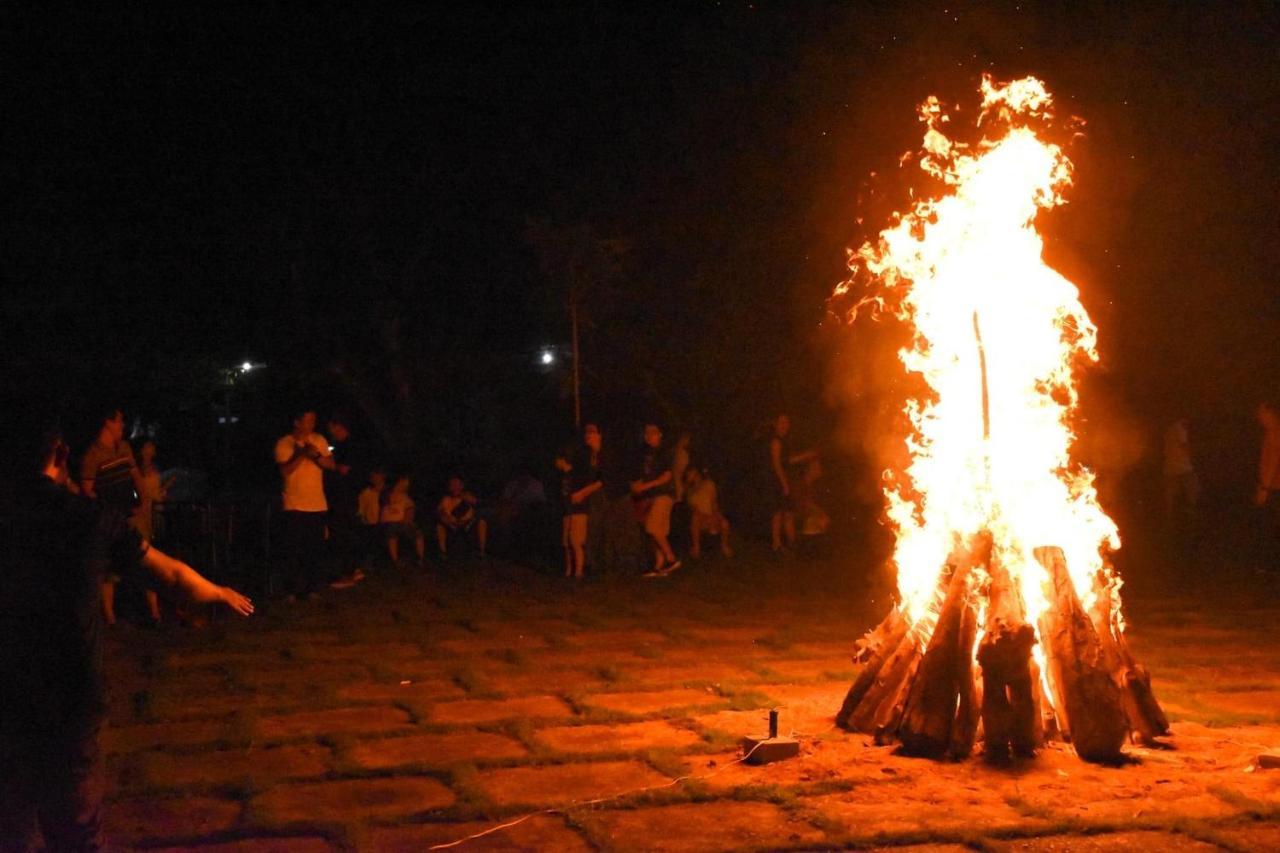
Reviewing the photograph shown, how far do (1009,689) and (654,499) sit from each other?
858 centimetres

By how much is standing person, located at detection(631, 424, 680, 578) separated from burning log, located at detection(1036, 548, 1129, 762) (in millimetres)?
8154

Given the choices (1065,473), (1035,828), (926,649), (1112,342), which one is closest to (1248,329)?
(1112,342)

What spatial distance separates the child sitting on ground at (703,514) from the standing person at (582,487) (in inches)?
72.5

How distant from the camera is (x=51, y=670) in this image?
461 centimetres

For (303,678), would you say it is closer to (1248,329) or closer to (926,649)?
(926,649)

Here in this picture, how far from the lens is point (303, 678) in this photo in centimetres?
934

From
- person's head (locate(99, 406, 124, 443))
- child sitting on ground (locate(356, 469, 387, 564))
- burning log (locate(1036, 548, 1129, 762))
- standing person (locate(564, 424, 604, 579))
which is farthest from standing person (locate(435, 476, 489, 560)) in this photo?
burning log (locate(1036, 548, 1129, 762))

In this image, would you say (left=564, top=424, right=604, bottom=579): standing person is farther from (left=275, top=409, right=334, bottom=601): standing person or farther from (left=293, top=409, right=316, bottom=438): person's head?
(left=293, top=409, right=316, bottom=438): person's head

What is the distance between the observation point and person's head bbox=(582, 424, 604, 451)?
1486 cm

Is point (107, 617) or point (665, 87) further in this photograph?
point (665, 87)

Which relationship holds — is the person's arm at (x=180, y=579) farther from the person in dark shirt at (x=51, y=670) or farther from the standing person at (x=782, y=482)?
the standing person at (x=782, y=482)

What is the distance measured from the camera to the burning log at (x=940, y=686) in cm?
681

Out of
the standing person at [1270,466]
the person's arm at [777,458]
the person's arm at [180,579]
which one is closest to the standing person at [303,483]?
the person's arm at [777,458]

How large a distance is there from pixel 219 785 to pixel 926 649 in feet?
11.9
